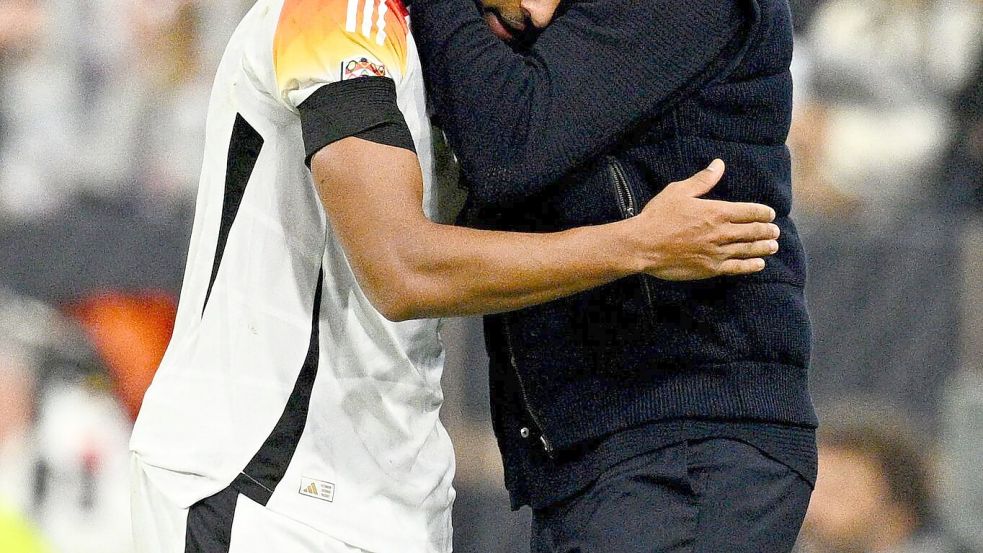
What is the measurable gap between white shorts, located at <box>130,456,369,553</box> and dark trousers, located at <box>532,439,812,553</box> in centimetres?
38

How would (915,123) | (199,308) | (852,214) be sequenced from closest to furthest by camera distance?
(199,308)
(852,214)
(915,123)

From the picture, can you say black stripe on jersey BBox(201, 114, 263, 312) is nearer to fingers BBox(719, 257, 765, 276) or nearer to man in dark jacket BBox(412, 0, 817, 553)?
man in dark jacket BBox(412, 0, 817, 553)

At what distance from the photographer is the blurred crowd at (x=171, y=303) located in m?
3.41

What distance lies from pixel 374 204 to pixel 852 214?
2528mm

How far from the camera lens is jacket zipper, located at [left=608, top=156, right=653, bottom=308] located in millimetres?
1684

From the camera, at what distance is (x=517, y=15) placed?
5.77 ft

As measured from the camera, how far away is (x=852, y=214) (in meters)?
3.74

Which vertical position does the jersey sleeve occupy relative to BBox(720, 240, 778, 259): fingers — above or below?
above

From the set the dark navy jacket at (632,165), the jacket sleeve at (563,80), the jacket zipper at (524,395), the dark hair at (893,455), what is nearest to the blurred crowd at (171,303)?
the dark hair at (893,455)

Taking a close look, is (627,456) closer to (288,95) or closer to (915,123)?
(288,95)

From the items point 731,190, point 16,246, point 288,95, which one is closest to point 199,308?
point 288,95

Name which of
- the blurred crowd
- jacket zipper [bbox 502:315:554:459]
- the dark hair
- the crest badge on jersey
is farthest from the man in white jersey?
the dark hair

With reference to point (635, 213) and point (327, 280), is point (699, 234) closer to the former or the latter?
point (635, 213)

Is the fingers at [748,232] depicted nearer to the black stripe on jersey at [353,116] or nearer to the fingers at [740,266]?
the fingers at [740,266]
